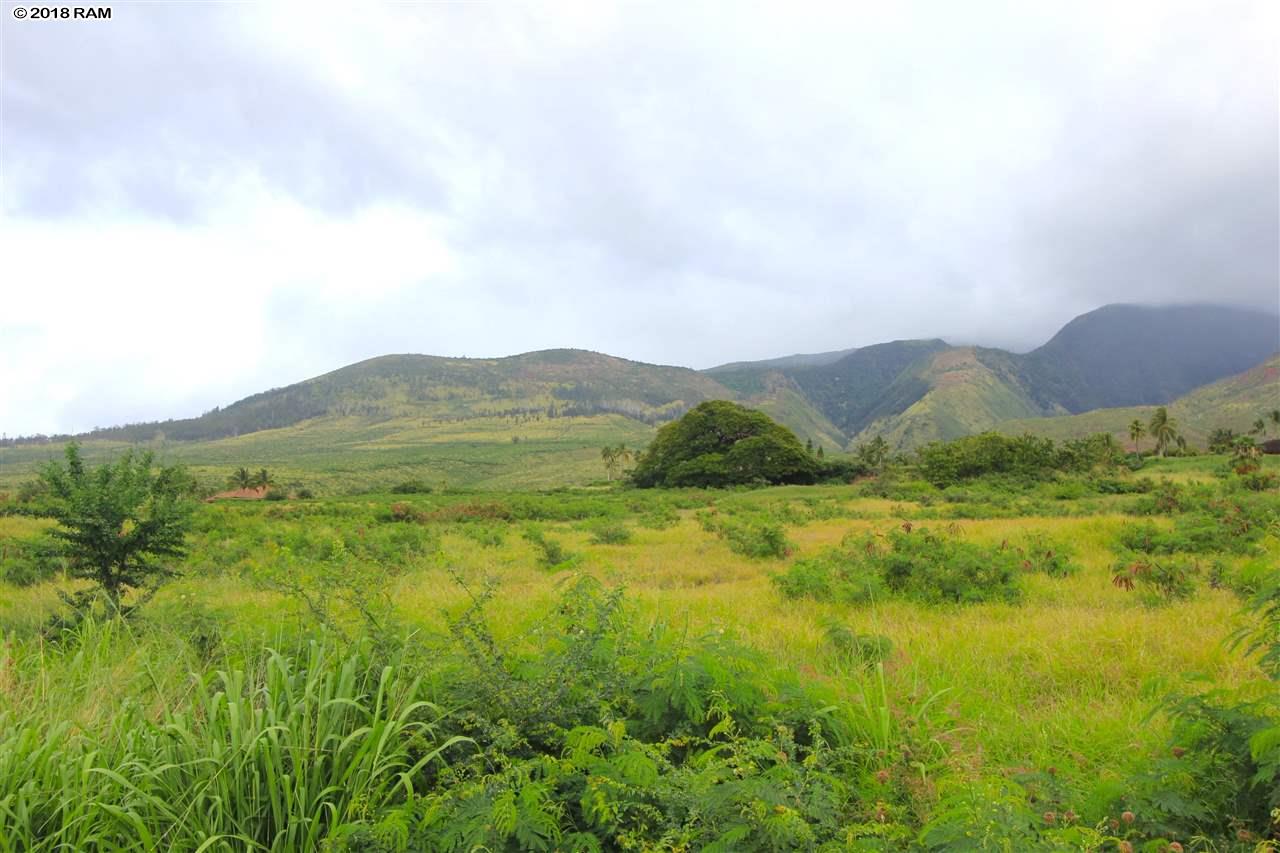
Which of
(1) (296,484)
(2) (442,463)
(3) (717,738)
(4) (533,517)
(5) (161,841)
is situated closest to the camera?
(5) (161,841)

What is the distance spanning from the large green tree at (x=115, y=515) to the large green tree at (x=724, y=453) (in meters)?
50.9

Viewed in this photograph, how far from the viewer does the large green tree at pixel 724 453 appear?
59312 mm

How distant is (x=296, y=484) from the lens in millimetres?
87625

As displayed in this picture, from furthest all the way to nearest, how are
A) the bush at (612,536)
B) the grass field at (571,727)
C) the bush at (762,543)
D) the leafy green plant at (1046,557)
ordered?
the bush at (612,536) → the bush at (762,543) → the leafy green plant at (1046,557) → the grass field at (571,727)

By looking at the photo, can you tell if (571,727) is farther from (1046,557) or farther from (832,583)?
(1046,557)

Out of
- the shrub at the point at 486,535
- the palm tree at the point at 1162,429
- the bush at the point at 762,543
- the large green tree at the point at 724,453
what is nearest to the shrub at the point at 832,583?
the bush at the point at 762,543

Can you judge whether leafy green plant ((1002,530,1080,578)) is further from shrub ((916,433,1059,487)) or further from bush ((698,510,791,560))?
shrub ((916,433,1059,487))

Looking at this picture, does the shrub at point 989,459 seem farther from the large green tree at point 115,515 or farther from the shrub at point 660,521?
the large green tree at point 115,515

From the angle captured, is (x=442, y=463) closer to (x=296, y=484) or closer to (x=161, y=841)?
(x=296, y=484)

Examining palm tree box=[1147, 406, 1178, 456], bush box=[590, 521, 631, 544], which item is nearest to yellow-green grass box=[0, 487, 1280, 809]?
bush box=[590, 521, 631, 544]

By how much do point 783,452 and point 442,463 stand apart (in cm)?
9914

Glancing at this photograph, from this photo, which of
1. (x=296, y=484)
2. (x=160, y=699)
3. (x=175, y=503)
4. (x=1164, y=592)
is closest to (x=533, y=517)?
(x=175, y=503)

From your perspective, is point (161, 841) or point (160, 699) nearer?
point (161, 841)

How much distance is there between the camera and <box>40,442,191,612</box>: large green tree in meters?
8.27
